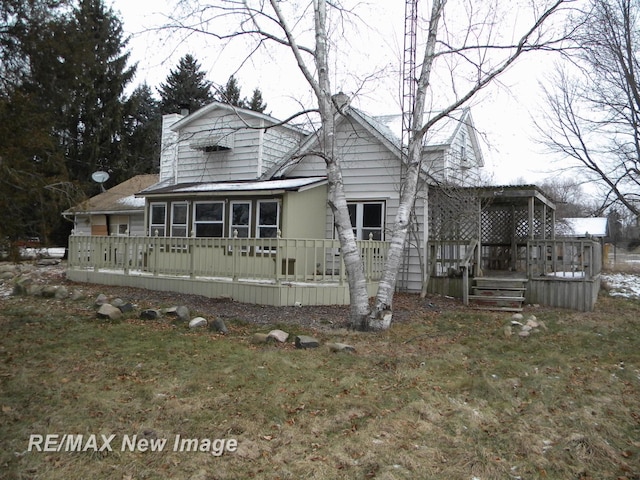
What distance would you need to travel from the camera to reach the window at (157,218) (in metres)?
15.6

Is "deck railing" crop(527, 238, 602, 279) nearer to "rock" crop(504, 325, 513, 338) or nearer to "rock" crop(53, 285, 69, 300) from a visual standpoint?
"rock" crop(504, 325, 513, 338)

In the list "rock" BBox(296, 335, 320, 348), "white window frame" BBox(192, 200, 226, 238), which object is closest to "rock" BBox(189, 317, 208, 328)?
"rock" BBox(296, 335, 320, 348)

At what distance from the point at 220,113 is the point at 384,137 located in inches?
253

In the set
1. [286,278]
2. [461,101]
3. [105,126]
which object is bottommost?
[286,278]

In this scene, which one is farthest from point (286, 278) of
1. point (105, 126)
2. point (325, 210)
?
point (105, 126)

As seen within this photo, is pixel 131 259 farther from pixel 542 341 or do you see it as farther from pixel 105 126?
pixel 105 126

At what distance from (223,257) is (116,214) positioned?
1391 centimetres

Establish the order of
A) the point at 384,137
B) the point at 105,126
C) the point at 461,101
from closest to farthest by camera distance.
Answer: the point at 461,101 → the point at 384,137 → the point at 105,126

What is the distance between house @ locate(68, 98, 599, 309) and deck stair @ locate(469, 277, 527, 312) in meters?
0.34

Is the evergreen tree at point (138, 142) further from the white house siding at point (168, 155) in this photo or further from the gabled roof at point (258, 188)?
the gabled roof at point (258, 188)

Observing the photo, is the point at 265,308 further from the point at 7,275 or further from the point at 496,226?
the point at 7,275

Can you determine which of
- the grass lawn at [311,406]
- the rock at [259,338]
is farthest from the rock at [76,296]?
the rock at [259,338]

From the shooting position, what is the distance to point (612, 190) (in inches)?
938

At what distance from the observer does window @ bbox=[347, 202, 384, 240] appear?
14078 mm
